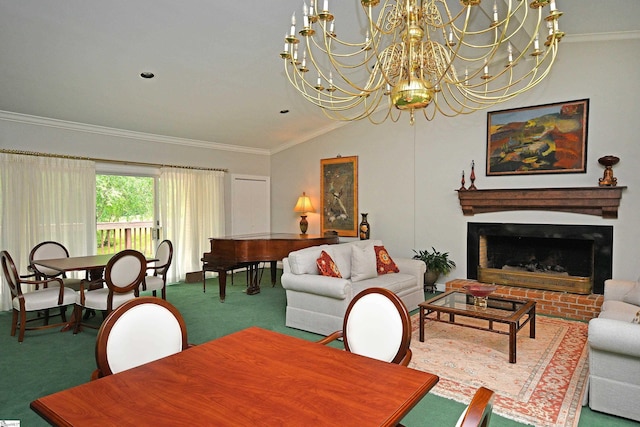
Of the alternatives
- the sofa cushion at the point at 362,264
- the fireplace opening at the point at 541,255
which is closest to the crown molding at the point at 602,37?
the fireplace opening at the point at 541,255

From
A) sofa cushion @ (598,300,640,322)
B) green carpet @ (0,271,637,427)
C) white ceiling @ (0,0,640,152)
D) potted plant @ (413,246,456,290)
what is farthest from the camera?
potted plant @ (413,246,456,290)

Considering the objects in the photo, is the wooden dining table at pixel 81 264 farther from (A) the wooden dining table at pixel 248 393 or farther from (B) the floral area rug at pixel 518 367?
(B) the floral area rug at pixel 518 367

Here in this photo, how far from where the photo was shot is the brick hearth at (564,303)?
15.0 ft

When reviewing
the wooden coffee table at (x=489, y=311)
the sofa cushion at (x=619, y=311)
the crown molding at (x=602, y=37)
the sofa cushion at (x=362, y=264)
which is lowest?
the wooden coffee table at (x=489, y=311)

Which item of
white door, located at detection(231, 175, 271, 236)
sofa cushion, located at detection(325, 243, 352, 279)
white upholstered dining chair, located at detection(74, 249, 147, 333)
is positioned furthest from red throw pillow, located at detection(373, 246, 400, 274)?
white door, located at detection(231, 175, 271, 236)

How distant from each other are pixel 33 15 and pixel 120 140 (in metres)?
2.87

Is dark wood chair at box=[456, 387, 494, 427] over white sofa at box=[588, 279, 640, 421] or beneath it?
over

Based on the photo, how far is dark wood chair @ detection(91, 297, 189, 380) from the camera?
67.7 inches

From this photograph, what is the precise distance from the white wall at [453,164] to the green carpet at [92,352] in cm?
233

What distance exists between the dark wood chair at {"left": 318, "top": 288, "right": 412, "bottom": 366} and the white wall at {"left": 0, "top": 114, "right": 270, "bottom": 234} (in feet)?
16.7

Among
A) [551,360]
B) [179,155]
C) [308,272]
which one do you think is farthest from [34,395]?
[179,155]

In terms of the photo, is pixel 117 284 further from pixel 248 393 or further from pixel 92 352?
pixel 248 393

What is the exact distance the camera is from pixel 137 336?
183 centimetres

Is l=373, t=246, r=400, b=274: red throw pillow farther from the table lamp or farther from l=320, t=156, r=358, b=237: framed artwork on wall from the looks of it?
the table lamp
